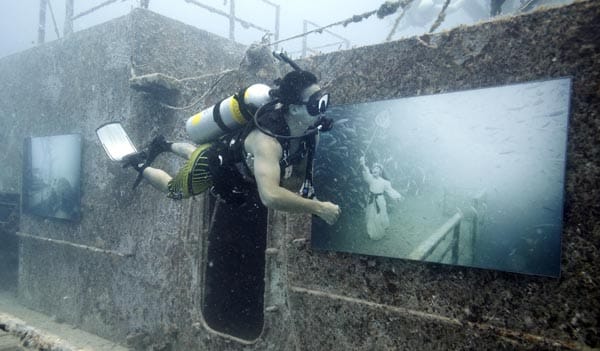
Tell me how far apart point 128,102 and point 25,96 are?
161 inches

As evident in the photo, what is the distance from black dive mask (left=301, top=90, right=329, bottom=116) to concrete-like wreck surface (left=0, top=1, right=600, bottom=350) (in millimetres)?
538

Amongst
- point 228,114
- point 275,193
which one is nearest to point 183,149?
point 228,114

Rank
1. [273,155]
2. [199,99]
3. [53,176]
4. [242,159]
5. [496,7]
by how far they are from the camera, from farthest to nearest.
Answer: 1. [53,176]
2. [199,99]
3. [496,7]
4. [242,159]
5. [273,155]

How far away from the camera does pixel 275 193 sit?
277 cm

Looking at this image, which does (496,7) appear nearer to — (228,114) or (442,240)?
(442,240)

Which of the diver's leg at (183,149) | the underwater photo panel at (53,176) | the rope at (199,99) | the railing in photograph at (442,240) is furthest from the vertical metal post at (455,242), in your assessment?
the underwater photo panel at (53,176)

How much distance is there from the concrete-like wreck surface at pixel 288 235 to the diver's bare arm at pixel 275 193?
0.70 metres

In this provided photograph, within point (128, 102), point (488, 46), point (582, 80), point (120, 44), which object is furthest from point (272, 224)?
point (120, 44)

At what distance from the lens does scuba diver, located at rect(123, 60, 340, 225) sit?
2828mm

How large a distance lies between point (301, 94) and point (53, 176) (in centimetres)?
586

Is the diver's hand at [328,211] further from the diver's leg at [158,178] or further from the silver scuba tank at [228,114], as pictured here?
the diver's leg at [158,178]

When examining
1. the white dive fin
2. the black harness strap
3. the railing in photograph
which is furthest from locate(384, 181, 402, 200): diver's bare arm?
the white dive fin

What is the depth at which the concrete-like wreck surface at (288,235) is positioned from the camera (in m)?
2.41

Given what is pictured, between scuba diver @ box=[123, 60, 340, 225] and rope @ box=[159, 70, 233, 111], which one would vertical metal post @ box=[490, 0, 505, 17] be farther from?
rope @ box=[159, 70, 233, 111]
